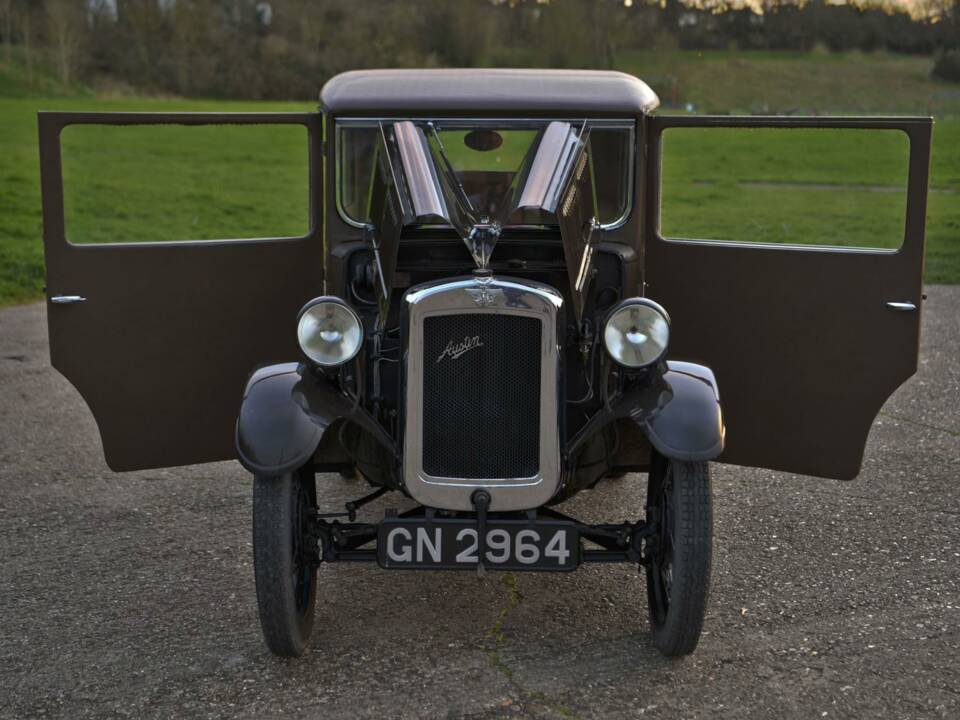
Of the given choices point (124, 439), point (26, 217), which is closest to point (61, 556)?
point (124, 439)

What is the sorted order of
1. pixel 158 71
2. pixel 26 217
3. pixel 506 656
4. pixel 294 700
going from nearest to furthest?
pixel 294 700
pixel 506 656
pixel 26 217
pixel 158 71

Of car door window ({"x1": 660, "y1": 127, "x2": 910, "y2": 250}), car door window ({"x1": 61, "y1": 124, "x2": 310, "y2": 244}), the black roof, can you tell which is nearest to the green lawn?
car door window ({"x1": 61, "y1": 124, "x2": 310, "y2": 244})

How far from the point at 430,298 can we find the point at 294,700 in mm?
1343

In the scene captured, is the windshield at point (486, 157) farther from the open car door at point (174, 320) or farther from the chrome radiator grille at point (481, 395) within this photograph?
the chrome radiator grille at point (481, 395)

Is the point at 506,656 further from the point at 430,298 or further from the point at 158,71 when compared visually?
the point at 158,71

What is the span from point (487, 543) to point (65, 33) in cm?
4172

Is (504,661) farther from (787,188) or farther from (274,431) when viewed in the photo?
(787,188)

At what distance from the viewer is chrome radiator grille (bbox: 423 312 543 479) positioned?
3865 mm

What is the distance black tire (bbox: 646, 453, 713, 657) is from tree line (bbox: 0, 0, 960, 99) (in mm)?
22045

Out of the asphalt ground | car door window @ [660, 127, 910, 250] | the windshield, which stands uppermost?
the windshield

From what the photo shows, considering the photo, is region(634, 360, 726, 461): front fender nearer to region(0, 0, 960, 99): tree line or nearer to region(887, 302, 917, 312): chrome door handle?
region(887, 302, 917, 312): chrome door handle

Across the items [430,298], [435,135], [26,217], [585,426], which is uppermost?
[435,135]

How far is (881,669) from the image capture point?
3936mm

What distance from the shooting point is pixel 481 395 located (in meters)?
3.91
